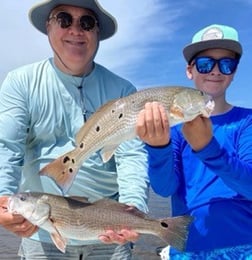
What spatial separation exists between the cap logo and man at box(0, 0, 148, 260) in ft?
Result: 3.04

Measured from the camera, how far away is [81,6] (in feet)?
15.9

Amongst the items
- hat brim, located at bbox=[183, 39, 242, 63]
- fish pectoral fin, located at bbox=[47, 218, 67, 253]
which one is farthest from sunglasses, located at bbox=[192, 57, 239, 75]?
fish pectoral fin, located at bbox=[47, 218, 67, 253]

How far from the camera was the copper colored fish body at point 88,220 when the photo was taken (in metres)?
4.36

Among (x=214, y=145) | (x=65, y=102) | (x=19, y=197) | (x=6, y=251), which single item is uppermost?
(x=65, y=102)

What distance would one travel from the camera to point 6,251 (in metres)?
16.1

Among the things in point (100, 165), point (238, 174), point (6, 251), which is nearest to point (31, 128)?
point (100, 165)

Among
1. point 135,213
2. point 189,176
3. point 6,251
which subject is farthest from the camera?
point 6,251

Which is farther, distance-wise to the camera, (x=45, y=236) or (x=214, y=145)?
(x=45, y=236)

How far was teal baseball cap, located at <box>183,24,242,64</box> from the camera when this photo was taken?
498 cm

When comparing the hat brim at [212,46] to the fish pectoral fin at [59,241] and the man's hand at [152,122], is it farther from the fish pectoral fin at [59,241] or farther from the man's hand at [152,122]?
the fish pectoral fin at [59,241]

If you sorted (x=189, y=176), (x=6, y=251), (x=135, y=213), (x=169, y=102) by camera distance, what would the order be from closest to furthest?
1. (x=169, y=102)
2. (x=135, y=213)
3. (x=189, y=176)
4. (x=6, y=251)

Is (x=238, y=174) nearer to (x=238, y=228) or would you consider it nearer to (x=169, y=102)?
(x=238, y=228)

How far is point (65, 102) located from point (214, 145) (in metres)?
1.47

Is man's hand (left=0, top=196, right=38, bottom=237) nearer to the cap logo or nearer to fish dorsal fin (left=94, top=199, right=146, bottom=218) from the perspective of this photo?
fish dorsal fin (left=94, top=199, right=146, bottom=218)
